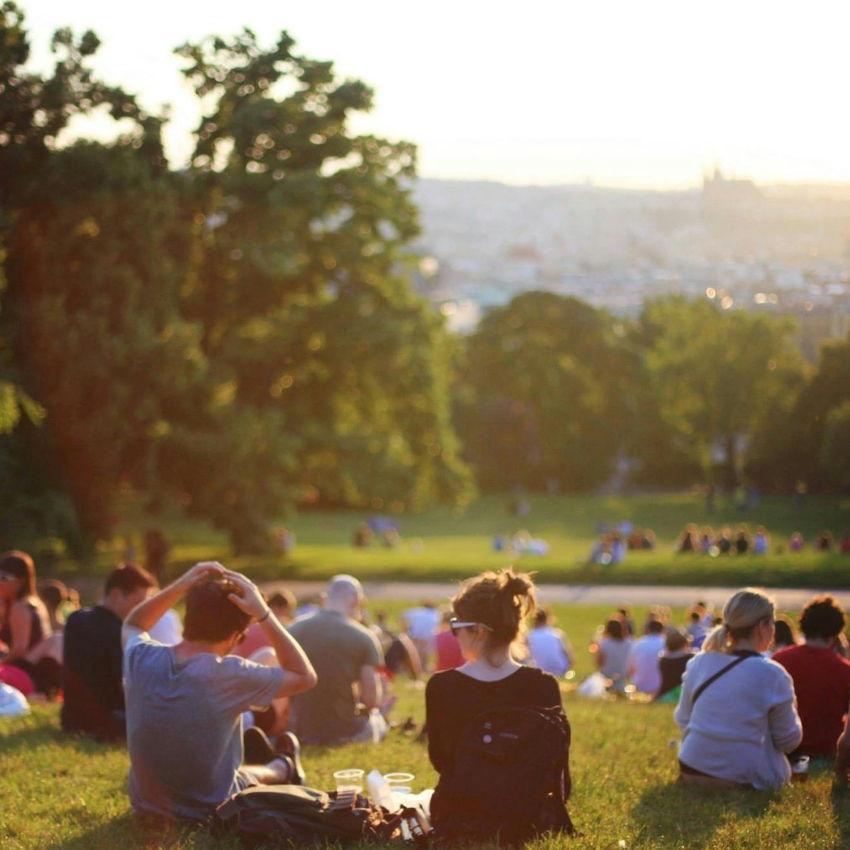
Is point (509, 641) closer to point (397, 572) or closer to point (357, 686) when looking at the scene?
point (357, 686)

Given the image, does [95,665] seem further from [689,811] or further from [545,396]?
[545,396]

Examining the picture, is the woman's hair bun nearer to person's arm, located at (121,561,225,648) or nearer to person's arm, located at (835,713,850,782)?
person's arm, located at (121,561,225,648)

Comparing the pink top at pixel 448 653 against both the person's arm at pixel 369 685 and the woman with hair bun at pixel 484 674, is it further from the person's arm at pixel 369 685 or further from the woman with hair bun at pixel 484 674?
the woman with hair bun at pixel 484 674

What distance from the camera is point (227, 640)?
561 centimetres

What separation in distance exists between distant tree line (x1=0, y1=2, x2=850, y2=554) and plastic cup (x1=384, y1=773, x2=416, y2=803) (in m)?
14.5

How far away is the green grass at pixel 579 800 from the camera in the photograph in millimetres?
5621

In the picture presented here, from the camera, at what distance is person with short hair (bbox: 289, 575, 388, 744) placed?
8258 millimetres

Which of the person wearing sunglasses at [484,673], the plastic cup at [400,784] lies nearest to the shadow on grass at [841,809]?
the person wearing sunglasses at [484,673]

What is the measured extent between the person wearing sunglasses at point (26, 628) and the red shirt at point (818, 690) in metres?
6.17

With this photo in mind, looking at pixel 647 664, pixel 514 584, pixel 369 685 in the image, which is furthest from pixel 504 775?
pixel 647 664

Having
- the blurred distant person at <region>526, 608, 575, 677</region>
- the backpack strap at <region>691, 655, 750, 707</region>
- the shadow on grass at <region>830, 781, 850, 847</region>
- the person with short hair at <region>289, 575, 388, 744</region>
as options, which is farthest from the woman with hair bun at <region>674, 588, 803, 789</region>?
the blurred distant person at <region>526, 608, 575, 677</region>

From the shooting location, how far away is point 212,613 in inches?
217

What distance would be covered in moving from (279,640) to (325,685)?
2.93 meters

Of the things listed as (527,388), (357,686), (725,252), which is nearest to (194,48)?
(725,252)
